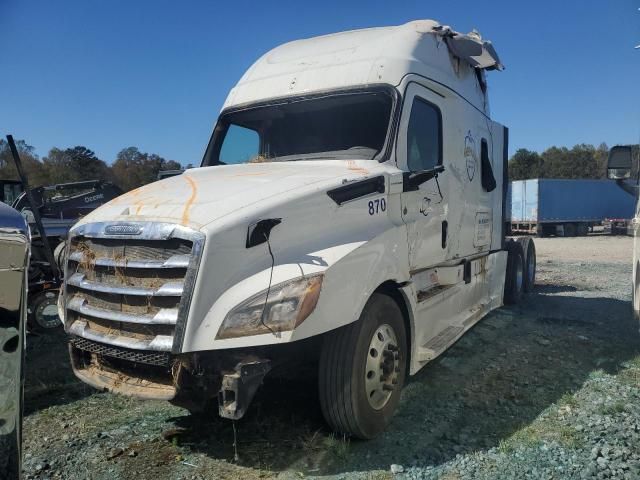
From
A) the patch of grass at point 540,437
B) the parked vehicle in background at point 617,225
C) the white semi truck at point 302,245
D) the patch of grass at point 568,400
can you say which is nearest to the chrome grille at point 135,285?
the white semi truck at point 302,245

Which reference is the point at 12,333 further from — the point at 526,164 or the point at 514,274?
the point at 526,164

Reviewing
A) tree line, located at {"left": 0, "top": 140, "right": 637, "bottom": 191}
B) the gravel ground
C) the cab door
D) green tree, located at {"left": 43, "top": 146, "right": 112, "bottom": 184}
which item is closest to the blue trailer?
tree line, located at {"left": 0, "top": 140, "right": 637, "bottom": 191}

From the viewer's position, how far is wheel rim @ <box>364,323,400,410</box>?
369cm

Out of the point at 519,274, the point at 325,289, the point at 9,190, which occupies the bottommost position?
the point at 519,274

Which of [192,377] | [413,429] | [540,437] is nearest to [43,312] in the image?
[192,377]

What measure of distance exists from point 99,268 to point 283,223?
4.25 feet

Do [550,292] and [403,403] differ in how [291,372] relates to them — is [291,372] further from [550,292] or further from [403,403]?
[550,292]

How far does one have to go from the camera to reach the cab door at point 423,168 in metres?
4.33

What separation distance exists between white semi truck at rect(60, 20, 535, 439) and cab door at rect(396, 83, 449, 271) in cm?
2

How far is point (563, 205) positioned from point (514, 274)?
23736 millimetres

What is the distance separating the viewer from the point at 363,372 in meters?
3.54

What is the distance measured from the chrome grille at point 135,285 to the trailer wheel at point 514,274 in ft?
22.1

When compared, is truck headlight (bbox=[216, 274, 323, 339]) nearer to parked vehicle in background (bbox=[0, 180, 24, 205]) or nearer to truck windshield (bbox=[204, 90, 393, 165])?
truck windshield (bbox=[204, 90, 393, 165])

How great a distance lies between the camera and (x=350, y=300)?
330cm
